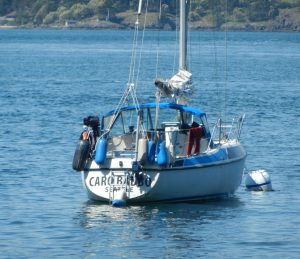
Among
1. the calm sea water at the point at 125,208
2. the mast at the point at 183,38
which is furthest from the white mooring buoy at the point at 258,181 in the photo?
the mast at the point at 183,38

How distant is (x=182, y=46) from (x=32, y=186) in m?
5.34

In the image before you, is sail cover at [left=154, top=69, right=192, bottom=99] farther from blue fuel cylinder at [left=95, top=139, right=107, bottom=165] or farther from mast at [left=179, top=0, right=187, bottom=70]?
blue fuel cylinder at [left=95, top=139, right=107, bottom=165]

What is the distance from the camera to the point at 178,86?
3158 centimetres

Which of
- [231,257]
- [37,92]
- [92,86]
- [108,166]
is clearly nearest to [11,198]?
[108,166]

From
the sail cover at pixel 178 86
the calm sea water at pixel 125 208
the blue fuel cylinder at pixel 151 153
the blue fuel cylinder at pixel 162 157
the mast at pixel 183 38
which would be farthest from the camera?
the mast at pixel 183 38

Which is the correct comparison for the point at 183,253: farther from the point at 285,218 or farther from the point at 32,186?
the point at 32,186

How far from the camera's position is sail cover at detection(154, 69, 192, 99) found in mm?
31141

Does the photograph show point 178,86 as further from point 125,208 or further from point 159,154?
point 125,208

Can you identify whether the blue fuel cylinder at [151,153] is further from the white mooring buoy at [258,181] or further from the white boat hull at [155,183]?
the white mooring buoy at [258,181]

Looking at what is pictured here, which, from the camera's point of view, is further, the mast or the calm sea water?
the mast

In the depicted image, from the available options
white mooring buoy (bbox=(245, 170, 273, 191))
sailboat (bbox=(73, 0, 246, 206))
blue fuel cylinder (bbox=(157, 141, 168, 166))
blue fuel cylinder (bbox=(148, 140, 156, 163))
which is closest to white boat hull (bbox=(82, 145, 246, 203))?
sailboat (bbox=(73, 0, 246, 206))

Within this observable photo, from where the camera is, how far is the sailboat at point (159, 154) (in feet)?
94.9

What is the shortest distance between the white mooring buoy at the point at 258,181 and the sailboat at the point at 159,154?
1.04m

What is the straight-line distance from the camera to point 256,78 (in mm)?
86500
